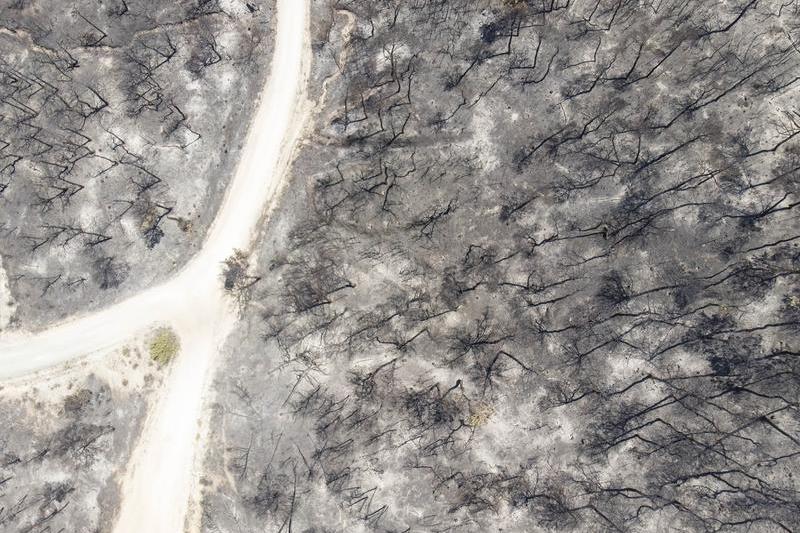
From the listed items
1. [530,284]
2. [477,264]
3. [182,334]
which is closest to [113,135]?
[182,334]

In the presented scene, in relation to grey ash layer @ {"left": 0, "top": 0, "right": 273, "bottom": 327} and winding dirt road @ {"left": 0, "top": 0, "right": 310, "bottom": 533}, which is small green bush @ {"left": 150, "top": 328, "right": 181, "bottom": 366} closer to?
winding dirt road @ {"left": 0, "top": 0, "right": 310, "bottom": 533}

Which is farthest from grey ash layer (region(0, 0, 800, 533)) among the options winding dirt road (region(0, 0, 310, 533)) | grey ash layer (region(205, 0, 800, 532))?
winding dirt road (region(0, 0, 310, 533))

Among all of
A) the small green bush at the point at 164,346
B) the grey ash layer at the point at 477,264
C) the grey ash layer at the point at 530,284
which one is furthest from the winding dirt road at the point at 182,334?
the grey ash layer at the point at 530,284

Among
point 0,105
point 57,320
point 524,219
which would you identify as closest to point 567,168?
point 524,219

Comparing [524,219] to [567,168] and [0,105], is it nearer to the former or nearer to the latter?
[567,168]

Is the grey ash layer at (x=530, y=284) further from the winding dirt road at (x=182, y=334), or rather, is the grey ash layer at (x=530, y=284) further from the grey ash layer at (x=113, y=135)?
the grey ash layer at (x=113, y=135)
